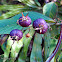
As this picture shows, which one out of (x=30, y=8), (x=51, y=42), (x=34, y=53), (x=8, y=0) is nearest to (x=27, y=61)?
(x=34, y=53)

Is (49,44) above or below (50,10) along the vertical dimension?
below

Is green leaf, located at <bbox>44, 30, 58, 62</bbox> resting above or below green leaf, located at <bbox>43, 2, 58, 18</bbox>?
below

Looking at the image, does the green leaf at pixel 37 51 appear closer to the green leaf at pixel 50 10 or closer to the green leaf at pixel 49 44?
the green leaf at pixel 49 44

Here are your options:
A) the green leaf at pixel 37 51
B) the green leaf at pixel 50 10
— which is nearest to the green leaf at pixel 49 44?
the green leaf at pixel 37 51

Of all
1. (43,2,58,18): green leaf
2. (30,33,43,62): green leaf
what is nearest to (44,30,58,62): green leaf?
(30,33,43,62): green leaf

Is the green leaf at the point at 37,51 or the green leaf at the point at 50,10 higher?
the green leaf at the point at 50,10

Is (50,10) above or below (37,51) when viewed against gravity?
above

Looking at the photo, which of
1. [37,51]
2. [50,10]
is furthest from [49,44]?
[50,10]

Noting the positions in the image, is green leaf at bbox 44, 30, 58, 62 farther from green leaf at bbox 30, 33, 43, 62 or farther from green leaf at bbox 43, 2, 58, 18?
green leaf at bbox 43, 2, 58, 18

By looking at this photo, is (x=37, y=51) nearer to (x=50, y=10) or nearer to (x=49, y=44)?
(x=49, y=44)

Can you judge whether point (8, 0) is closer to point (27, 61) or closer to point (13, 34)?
point (27, 61)

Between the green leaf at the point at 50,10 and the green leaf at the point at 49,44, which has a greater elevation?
the green leaf at the point at 50,10
